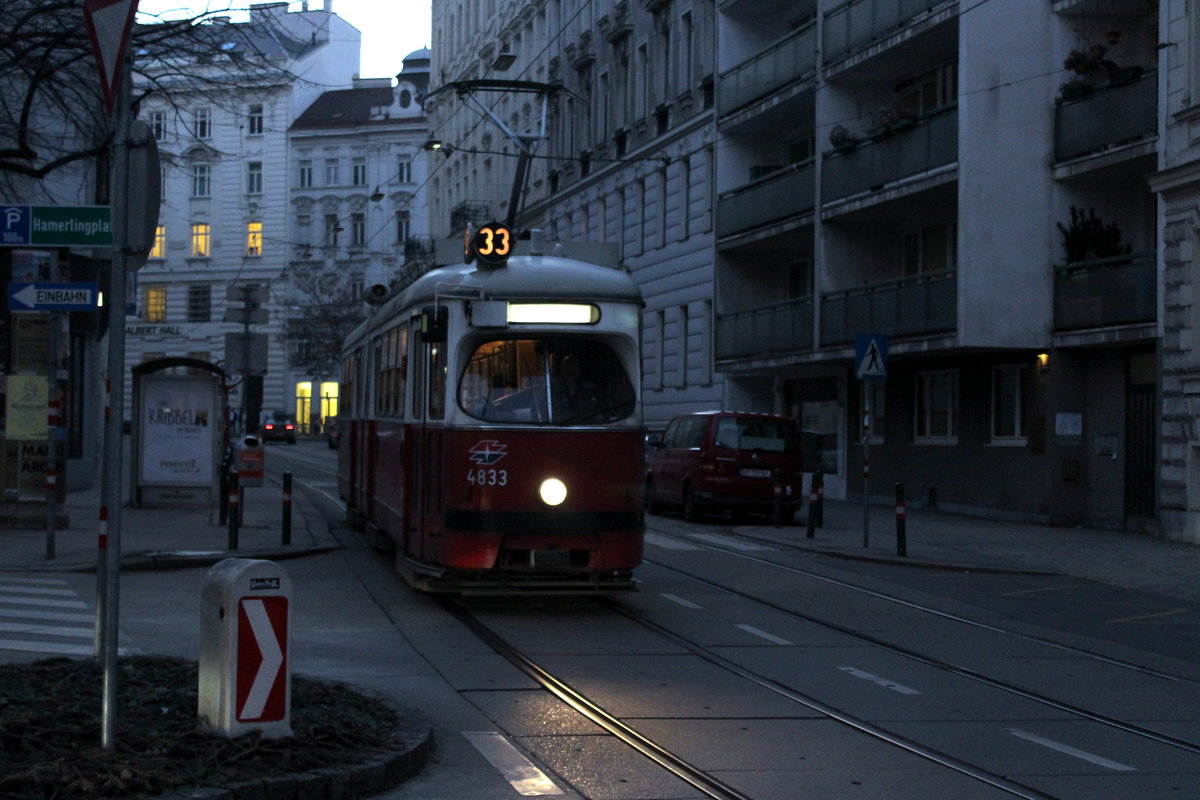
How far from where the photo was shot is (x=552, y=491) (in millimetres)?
13102

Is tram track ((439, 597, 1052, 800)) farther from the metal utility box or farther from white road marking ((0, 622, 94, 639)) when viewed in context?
white road marking ((0, 622, 94, 639))

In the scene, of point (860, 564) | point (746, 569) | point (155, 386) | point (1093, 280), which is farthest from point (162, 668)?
point (1093, 280)

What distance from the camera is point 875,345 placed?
21609 millimetres

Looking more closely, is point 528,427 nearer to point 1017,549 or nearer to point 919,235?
point 1017,549

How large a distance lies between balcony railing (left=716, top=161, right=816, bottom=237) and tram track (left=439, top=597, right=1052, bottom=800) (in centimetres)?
2235

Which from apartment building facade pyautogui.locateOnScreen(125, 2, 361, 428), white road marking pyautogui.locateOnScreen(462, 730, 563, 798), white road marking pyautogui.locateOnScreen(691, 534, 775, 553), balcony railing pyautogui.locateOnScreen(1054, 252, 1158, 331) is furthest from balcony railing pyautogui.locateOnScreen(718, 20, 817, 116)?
apartment building facade pyautogui.locateOnScreen(125, 2, 361, 428)

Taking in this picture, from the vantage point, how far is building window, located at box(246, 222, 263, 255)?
86.6 m

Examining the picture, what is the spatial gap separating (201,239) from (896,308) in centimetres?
6392

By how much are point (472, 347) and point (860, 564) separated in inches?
324

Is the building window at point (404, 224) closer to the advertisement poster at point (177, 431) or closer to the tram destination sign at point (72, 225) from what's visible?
the advertisement poster at point (177, 431)

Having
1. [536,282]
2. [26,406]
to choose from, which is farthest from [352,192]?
[536,282]

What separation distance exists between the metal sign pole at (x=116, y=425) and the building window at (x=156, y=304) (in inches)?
3244

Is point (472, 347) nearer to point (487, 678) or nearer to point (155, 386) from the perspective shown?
point (487, 678)

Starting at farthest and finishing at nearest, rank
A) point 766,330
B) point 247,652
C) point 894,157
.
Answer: point 766,330 → point 894,157 → point 247,652
